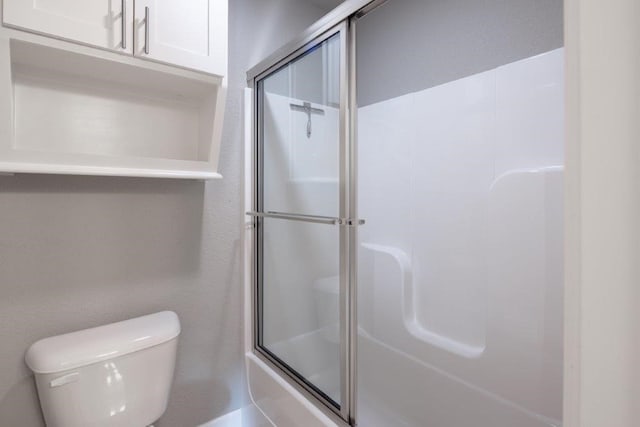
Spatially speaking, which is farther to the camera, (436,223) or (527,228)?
(436,223)

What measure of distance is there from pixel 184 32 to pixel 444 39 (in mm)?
1187

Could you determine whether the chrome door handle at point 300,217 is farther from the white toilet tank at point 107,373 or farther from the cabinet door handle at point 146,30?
the cabinet door handle at point 146,30

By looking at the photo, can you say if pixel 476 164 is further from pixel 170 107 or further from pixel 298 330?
pixel 170 107

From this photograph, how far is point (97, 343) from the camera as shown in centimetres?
116

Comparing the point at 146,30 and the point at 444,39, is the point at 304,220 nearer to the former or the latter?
the point at 146,30

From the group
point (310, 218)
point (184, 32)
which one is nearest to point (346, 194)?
point (310, 218)

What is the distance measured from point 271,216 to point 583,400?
1315 millimetres

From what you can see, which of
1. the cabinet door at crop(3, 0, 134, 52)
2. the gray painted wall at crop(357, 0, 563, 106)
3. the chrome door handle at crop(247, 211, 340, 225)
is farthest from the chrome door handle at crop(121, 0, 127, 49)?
the gray painted wall at crop(357, 0, 563, 106)

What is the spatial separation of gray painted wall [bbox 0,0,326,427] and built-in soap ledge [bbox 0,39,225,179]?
0.15 metres

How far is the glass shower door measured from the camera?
4.06 ft

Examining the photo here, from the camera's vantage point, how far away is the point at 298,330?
5.15 feet

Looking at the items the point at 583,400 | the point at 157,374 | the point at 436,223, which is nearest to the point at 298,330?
the point at 157,374

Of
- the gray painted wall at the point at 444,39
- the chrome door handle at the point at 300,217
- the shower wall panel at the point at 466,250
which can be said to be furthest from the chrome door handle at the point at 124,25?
the shower wall panel at the point at 466,250

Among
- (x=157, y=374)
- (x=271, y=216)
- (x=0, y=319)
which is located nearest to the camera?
(x=0, y=319)
